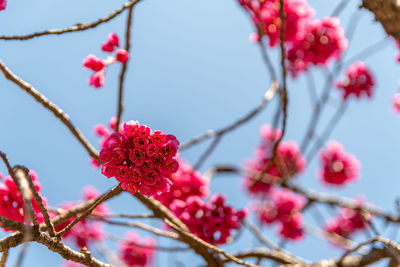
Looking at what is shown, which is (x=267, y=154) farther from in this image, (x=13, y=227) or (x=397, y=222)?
(x=13, y=227)

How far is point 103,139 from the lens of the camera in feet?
9.34

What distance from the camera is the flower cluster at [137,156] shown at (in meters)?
1.66

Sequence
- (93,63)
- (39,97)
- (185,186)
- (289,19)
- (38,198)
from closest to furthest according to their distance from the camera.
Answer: (38,198)
(39,97)
(93,63)
(185,186)
(289,19)

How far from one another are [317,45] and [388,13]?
2.35 metres

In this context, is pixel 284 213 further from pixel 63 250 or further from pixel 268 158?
pixel 63 250

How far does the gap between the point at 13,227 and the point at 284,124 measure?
155cm

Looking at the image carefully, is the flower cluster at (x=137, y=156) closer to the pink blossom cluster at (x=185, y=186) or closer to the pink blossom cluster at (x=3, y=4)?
the pink blossom cluster at (x=3, y=4)

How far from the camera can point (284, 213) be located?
505cm

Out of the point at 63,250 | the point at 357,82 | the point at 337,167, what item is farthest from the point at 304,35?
the point at 63,250

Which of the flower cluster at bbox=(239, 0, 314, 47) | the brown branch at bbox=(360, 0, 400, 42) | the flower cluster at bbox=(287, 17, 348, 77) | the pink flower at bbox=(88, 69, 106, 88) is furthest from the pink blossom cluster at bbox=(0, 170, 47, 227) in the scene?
the flower cluster at bbox=(287, 17, 348, 77)

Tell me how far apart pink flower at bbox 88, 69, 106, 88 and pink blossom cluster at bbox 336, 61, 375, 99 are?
3256 mm

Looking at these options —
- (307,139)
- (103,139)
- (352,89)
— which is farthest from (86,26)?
(352,89)

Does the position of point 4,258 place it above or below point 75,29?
below

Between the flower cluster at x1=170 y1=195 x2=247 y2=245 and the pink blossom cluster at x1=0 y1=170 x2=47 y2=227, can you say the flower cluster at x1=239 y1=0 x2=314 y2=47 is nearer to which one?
the flower cluster at x1=170 y1=195 x2=247 y2=245
